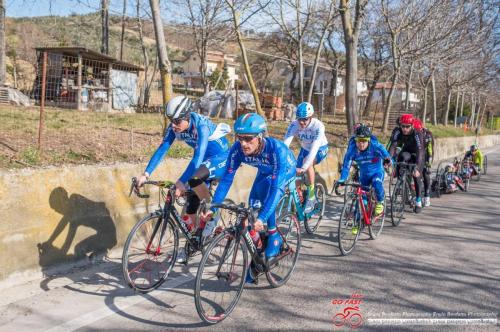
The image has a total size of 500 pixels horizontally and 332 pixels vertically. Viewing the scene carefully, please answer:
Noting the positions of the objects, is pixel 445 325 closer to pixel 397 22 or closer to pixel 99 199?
pixel 99 199

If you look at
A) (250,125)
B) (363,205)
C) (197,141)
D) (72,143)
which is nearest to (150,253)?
(197,141)

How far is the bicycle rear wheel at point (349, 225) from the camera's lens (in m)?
6.64

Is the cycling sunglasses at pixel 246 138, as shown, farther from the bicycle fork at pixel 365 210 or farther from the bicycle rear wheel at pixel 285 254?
the bicycle fork at pixel 365 210

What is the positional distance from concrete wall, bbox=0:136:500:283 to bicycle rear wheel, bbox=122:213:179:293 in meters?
0.98

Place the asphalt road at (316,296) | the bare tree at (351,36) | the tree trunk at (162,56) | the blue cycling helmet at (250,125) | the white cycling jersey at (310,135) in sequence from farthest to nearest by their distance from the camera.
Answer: the bare tree at (351,36) → the tree trunk at (162,56) → the white cycling jersey at (310,135) → the blue cycling helmet at (250,125) → the asphalt road at (316,296)

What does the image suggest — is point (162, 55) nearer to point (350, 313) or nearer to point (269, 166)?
point (269, 166)

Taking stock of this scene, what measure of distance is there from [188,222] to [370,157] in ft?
11.4

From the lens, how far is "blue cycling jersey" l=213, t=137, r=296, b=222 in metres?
4.72

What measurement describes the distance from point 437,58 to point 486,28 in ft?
Result: 9.82

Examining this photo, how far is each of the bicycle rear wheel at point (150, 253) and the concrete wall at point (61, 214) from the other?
3.20 feet

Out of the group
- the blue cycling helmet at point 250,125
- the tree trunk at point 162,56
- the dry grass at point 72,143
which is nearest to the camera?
the blue cycling helmet at point 250,125

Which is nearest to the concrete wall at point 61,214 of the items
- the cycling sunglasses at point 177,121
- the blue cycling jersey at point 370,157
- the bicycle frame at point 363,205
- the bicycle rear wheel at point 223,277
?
the cycling sunglasses at point 177,121

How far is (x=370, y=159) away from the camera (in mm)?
7586

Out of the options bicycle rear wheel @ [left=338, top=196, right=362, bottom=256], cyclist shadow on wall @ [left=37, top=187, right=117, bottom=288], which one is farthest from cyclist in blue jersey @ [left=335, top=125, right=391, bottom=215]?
cyclist shadow on wall @ [left=37, top=187, right=117, bottom=288]
